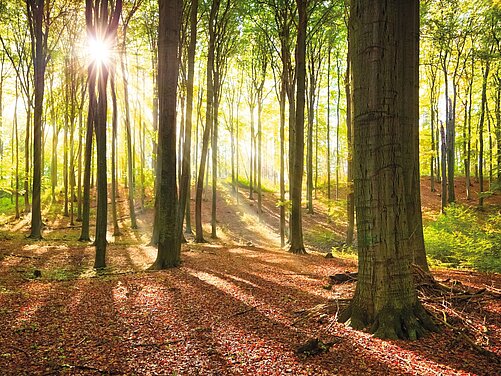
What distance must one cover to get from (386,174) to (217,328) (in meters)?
2.70

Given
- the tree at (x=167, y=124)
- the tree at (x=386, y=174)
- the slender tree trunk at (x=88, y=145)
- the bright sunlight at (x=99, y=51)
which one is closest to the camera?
the tree at (x=386, y=174)

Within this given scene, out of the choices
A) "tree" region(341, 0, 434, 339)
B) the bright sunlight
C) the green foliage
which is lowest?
→ the green foliage

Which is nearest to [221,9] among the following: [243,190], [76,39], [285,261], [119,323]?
[76,39]

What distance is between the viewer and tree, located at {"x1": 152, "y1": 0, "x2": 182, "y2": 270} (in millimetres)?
8078

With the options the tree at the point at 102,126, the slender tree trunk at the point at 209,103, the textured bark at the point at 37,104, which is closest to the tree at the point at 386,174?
the tree at the point at 102,126

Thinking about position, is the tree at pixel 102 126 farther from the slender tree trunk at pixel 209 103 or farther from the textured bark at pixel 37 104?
the textured bark at pixel 37 104

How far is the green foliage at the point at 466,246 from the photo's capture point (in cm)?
921

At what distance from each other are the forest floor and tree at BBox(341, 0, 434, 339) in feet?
1.23

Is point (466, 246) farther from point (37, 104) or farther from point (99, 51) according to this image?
point (37, 104)

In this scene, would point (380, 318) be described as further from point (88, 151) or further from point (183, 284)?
point (88, 151)

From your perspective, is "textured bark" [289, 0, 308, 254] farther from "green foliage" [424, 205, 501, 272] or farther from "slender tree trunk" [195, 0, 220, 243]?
"green foliage" [424, 205, 501, 272]

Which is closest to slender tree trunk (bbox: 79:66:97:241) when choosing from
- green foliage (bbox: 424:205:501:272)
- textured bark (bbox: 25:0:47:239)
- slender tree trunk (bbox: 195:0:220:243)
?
textured bark (bbox: 25:0:47:239)

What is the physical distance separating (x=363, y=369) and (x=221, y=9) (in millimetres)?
16592

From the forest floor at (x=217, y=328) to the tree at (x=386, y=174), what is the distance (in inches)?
14.8
